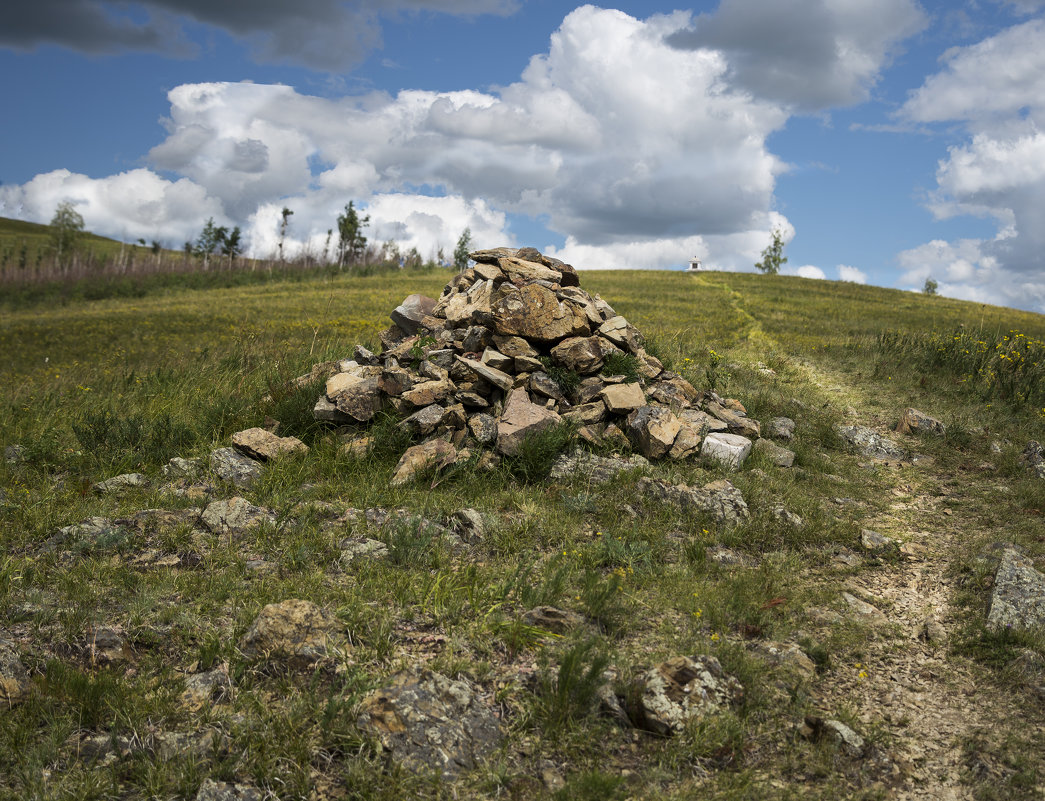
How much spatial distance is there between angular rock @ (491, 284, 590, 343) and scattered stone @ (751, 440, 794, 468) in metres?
2.74

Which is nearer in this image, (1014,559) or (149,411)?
(1014,559)

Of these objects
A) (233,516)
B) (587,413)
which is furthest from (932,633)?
(233,516)

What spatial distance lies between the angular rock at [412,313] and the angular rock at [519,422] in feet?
9.87

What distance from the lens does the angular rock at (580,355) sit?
8.66 m

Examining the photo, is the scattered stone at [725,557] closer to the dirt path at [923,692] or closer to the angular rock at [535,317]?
the dirt path at [923,692]

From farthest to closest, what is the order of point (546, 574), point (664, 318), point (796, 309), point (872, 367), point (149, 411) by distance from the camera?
point (796, 309), point (664, 318), point (872, 367), point (149, 411), point (546, 574)

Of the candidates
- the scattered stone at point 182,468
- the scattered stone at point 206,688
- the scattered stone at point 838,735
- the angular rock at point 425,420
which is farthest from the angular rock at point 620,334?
the scattered stone at point 206,688

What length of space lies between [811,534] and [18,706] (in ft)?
20.8

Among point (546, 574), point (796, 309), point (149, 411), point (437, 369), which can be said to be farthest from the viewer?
point (796, 309)

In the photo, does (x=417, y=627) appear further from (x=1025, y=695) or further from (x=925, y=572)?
(x=925, y=572)

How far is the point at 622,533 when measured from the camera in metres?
6.11

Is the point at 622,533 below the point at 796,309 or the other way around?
below

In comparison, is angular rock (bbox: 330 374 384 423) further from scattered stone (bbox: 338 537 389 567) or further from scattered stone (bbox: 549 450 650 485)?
scattered stone (bbox: 338 537 389 567)

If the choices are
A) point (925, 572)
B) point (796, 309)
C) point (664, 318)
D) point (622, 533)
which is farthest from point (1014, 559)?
point (796, 309)
